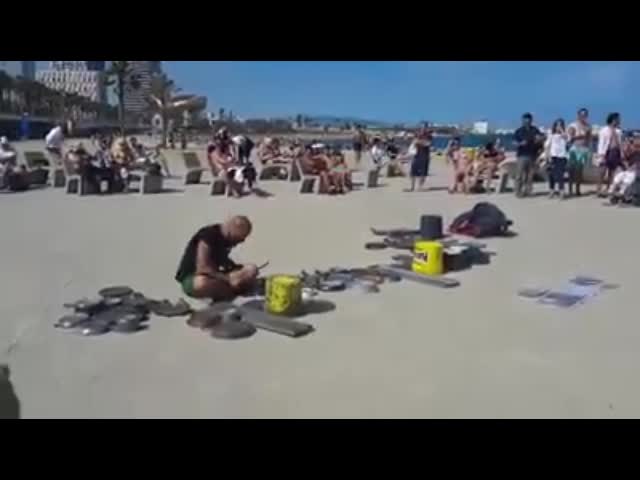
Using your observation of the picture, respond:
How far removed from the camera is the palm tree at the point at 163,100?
33.0 metres

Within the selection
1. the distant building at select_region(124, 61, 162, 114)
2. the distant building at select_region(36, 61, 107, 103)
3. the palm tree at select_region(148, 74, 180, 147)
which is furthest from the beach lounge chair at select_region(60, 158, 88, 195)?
the distant building at select_region(36, 61, 107, 103)

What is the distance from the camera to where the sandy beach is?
3367mm

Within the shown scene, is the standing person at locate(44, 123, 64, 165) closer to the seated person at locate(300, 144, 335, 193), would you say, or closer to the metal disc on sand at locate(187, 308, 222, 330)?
the seated person at locate(300, 144, 335, 193)

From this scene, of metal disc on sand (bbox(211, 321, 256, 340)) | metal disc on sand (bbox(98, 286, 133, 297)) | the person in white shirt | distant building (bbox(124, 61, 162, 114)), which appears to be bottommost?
metal disc on sand (bbox(98, 286, 133, 297))

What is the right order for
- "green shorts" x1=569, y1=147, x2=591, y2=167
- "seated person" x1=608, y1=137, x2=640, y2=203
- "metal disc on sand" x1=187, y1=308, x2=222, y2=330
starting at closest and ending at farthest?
"metal disc on sand" x1=187, y1=308, x2=222, y2=330 < "seated person" x1=608, y1=137, x2=640, y2=203 < "green shorts" x1=569, y1=147, x2=591, y2=167

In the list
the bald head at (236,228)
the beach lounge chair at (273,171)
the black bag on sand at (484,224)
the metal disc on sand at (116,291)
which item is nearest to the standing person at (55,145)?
the beach lounge chair at (273,171)

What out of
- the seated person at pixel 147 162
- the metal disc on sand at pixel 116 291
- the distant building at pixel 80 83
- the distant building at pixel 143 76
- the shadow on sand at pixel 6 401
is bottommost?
the metal disc on sand at pixel 116 291

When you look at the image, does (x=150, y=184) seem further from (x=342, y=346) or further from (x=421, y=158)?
(x=342, y=346)

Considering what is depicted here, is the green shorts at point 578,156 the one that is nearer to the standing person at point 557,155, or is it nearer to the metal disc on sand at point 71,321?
the standing person at point 557,155

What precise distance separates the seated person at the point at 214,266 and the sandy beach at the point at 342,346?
288 mm

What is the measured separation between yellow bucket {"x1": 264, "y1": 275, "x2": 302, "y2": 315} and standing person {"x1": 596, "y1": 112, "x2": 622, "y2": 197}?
9.17 m
